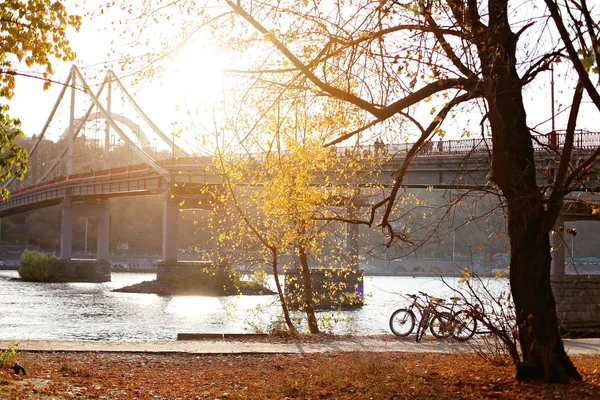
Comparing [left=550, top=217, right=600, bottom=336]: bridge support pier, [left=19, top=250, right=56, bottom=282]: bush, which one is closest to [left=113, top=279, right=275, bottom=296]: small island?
[left=19, top=250, right=56, bottom=282]: bush

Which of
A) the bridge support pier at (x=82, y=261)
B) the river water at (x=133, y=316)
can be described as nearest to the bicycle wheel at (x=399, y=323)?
the river water at (x=133, y=316)

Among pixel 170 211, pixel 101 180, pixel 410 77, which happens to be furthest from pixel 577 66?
pixel 101 180

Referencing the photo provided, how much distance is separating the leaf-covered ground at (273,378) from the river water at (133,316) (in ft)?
19.3

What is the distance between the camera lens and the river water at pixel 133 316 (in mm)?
24469

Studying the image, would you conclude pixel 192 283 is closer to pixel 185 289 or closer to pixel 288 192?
pixel 185 289

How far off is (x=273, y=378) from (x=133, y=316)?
26.3 metres

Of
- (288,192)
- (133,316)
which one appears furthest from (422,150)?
(133,316)

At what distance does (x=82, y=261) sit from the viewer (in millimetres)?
72625

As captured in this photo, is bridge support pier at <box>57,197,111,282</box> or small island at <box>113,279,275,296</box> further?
bridge support pier at <box>57,197,111,282</box>

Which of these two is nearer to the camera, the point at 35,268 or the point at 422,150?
the point at 422,150

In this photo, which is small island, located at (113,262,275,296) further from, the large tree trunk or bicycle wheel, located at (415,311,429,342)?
the large tree trunk

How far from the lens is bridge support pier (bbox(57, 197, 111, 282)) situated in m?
70.8

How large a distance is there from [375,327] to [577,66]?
24.1 meters

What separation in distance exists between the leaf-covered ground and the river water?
19.3 feet
